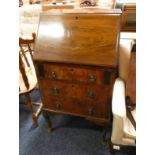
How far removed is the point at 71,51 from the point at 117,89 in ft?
1.43

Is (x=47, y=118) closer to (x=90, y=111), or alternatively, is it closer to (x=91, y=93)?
(x=90, y=111)

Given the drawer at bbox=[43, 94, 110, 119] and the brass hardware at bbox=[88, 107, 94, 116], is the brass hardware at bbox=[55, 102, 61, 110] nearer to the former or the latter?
the drawer at bbox=[43, 94, 110, 119]

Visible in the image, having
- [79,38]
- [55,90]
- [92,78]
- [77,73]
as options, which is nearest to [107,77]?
[92,78]

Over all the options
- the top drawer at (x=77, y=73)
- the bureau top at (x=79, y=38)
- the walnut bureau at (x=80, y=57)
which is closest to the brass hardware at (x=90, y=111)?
the walnut bureau at (x=80, y=57)

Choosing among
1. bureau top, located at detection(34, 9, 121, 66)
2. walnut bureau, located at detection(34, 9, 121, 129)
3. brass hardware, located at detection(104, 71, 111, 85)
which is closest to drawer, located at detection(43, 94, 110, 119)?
walnut bureau, located at detection(34, 9, 121, 129)

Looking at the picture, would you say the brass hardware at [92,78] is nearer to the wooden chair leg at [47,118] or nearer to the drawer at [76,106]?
the drawer at [76,106]

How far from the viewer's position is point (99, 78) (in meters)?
1.15

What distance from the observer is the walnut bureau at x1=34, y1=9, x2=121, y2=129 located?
1092 mm

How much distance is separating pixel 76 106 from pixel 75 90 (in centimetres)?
18

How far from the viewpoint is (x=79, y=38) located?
1146mm

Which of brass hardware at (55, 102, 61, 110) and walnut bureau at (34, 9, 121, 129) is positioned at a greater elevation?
walnut bureau at (34, 9, 121, 129)

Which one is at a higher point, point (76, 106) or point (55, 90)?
point (55, 90)

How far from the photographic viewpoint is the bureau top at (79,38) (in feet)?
3.55
